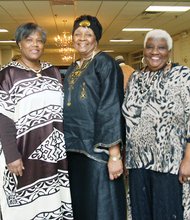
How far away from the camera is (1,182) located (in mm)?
2158

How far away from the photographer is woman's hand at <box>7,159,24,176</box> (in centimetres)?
204

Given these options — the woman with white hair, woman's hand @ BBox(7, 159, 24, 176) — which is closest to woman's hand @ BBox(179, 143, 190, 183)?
the woman with white hair

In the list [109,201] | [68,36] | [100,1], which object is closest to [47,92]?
[109,201]

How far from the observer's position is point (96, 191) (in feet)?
7.02

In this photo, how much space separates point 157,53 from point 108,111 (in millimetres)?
454

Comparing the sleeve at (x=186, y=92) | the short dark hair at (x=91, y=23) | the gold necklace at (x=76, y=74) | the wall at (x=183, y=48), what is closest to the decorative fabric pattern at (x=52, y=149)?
the gold necklace at (x=76, y=74)

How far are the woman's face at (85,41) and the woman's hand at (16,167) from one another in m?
0.79

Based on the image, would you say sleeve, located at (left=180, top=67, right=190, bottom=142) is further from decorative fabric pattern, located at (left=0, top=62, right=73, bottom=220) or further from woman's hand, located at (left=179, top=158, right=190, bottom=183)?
decorative fabric pattern, located at (left=0, top=62, right=73, bottom=220)

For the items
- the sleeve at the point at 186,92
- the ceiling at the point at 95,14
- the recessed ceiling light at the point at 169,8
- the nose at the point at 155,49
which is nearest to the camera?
the sleeve at the point at 186,92

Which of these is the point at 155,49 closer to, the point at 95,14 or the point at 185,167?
the point at 185,167

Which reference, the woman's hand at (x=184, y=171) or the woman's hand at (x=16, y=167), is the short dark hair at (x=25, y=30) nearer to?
the woman's hand at (x=16, y=167)

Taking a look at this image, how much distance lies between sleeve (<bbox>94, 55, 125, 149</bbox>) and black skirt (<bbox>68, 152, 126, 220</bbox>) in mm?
174

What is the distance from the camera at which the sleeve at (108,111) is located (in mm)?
2043

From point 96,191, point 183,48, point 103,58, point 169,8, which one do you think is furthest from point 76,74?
point 183,48
